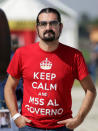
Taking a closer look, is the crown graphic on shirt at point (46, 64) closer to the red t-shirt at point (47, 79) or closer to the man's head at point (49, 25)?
the red t-shirt at point (47, 79)

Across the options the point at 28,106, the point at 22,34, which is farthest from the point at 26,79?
the point at 22,34

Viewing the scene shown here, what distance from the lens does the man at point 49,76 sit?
3.68 meters

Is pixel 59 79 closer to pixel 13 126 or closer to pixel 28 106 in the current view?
pixel 28 106

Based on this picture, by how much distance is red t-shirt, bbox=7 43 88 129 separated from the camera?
3684mm

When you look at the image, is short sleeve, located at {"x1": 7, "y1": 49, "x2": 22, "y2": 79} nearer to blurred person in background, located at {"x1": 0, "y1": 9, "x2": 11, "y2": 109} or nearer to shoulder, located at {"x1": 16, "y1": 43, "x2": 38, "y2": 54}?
shoulder, located at {"x1": 16, "y1": 43, "x2": 38, "y2": 54}

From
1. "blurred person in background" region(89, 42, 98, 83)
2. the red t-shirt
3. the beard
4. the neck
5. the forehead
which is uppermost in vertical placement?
the forehead

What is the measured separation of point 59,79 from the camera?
3.69 meters

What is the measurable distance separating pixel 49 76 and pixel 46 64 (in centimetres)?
9

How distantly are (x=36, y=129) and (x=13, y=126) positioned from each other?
2.03 ft

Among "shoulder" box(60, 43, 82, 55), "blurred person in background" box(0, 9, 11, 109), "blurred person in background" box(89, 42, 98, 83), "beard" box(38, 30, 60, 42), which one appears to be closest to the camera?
"beard" box(38, 30, 60, 42)

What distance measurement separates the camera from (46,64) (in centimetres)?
368

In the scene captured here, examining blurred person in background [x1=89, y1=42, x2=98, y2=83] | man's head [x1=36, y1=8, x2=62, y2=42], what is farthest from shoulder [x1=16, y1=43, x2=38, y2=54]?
blurred person in background [x1=89, y1=42, x2=98, y2=83]

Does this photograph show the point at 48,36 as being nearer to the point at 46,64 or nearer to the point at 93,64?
the point at 46,64

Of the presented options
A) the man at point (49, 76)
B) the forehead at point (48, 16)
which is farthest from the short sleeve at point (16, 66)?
the forehead at point (48, 16)
